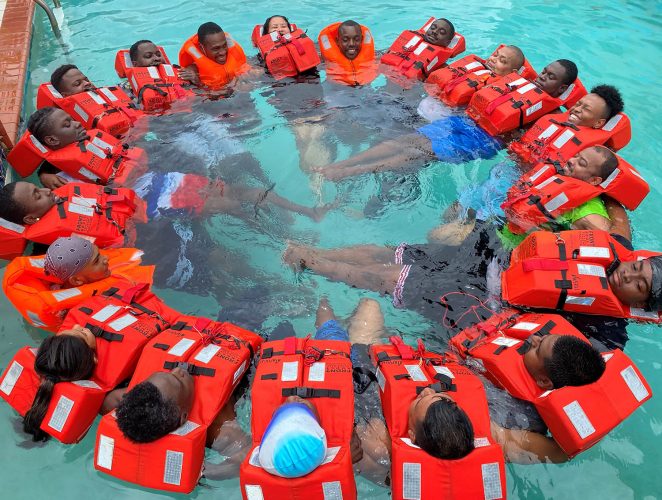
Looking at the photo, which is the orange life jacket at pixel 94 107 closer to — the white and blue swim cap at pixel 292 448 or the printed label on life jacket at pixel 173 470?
the printed label on life jacket at pixel 173 470

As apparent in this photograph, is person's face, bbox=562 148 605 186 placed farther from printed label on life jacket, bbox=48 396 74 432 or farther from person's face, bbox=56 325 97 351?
printed label on life jacket, bbox=48 396 74 432

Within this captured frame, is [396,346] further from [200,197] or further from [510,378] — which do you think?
[200,197]

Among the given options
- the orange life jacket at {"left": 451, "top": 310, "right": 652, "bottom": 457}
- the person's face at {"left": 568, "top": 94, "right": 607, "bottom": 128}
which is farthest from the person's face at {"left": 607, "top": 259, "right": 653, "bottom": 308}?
the person's face at {"left": 568, "top": 94, "right": 607, "bottom": 128}

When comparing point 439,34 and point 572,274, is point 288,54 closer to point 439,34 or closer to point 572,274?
point 439,34

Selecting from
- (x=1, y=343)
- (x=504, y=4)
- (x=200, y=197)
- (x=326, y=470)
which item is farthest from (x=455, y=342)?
(x=504, y=4)

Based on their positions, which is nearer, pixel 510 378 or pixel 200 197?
pixel 510 378

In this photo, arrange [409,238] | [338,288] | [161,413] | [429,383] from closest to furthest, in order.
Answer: [161,413], [429,383], [338,288], [409,238]

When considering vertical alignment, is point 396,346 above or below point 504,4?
below

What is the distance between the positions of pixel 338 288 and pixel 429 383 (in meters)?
1.44

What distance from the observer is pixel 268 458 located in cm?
242

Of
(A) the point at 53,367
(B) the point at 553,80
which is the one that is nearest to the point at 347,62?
(B) the point at 553,80

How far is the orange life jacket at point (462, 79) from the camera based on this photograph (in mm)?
6102

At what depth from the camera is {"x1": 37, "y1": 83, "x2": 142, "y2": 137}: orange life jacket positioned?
18.0 feet

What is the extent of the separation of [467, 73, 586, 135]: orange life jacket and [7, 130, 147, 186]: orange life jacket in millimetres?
3975
